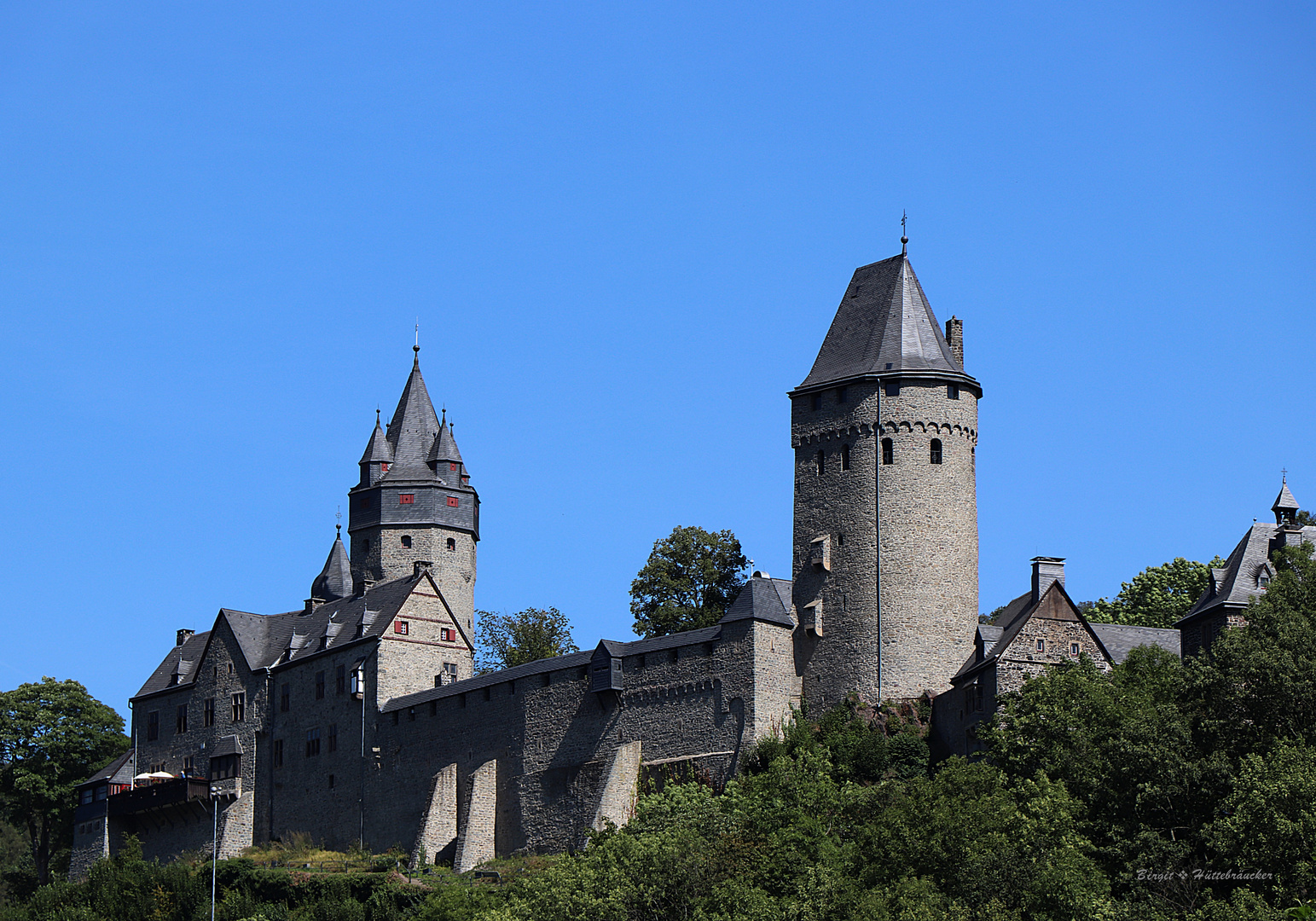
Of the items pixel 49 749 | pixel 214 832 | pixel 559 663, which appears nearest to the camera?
pixel 559 663

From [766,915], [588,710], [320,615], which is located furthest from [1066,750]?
[320,615]

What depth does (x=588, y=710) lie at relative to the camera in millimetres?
64625

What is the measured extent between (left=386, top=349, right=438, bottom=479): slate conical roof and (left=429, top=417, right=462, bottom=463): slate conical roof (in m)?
0.42

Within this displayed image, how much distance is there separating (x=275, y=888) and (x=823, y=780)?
19.3 m

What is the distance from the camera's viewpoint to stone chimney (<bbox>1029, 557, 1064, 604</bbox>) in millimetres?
60312

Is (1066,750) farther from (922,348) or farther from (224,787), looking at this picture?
(224,787)

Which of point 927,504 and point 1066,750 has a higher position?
point 927,504

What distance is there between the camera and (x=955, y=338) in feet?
223

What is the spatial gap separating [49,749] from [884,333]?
41.8 m

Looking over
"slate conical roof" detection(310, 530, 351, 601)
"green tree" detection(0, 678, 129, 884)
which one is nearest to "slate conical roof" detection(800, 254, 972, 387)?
"slate conical roof" detection(310, 530, 351, 601)

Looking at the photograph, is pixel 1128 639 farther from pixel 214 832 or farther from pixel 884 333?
pixel 214 832

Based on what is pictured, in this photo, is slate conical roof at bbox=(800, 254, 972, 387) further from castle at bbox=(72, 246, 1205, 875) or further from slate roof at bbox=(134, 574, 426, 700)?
slate roof at bbox=(134, 574, 426, 700)

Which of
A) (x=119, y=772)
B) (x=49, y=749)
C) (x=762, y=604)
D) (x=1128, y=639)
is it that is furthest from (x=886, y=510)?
(x=49, y=749)

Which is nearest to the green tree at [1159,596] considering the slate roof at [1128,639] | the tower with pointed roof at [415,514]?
the slate roof at [1128,639]
